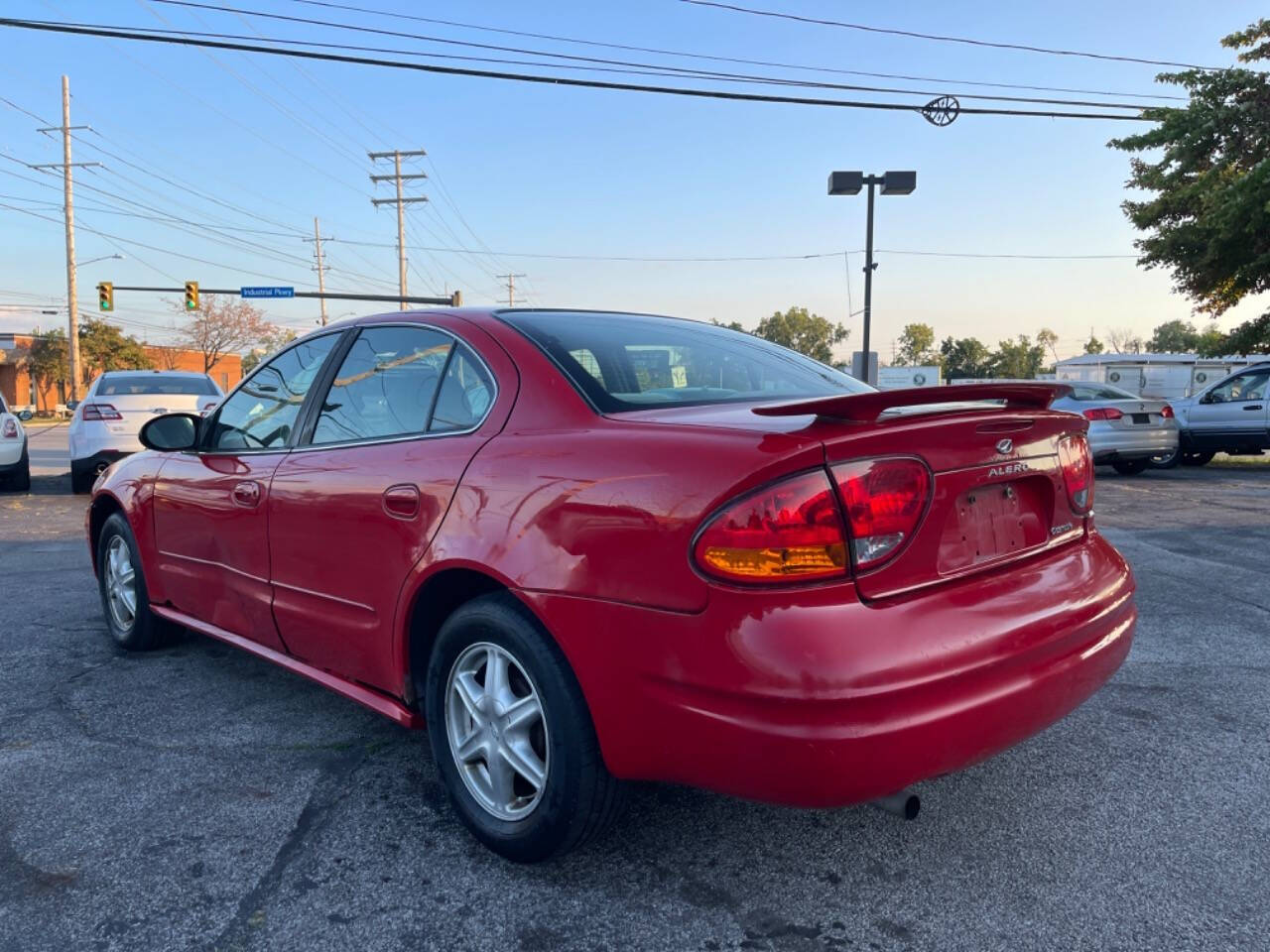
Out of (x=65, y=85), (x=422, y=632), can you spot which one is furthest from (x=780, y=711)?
Answer: (x=65, y=85)

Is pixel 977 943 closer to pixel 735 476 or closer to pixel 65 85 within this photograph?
pixel 735 476

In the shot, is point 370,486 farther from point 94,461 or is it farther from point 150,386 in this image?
point 150,386

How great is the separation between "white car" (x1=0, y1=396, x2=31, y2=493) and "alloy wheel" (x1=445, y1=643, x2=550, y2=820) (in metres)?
11.4

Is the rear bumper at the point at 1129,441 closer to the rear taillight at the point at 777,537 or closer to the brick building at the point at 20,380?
the rear taillight at the point at 777,537

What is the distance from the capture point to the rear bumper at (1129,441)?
1295 centimetres

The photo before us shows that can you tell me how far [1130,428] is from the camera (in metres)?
13.0

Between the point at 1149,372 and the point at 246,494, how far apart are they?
151ft

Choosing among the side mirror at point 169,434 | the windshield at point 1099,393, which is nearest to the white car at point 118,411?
the side mirror at point 169,434

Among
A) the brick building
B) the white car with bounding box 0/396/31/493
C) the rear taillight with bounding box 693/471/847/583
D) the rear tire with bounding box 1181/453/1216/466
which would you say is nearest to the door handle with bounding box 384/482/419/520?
the rear taillight with bounding box 693/471/847/583

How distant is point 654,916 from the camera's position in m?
2.31

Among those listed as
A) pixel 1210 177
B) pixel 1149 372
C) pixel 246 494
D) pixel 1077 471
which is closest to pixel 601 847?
→ pixel 1077 471

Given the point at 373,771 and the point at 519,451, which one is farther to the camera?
the point at 373,771

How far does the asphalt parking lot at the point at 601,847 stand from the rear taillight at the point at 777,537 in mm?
888

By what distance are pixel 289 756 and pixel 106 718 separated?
3.12 feet
